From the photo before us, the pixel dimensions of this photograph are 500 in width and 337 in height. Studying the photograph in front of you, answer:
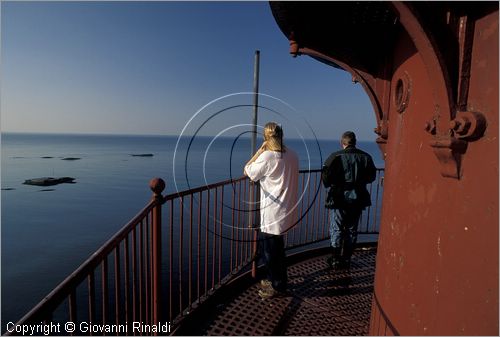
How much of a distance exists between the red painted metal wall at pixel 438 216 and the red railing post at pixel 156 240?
7.01 ft

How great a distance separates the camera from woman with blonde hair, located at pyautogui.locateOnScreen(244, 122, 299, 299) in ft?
11.4

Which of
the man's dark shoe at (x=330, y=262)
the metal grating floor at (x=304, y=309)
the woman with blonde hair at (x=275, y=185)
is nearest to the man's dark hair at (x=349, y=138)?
the woman with blonde hair at (x=275, y=185)

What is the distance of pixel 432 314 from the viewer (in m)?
1.68

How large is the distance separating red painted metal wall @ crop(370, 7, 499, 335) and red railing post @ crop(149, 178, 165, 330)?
84.1 inches

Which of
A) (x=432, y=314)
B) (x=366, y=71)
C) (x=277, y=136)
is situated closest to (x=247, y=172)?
A: (x=277, y=136)

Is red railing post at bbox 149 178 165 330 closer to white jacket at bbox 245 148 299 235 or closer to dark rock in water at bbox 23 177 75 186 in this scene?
white jacket at bbox 245 148 299 235

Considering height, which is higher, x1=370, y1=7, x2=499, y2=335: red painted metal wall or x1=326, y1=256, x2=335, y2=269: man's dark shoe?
x1=370, y1=7, x2=499, y2=335: red painted metal wall

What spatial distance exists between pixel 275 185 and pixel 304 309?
69.0 inches

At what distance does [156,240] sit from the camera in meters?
2.95

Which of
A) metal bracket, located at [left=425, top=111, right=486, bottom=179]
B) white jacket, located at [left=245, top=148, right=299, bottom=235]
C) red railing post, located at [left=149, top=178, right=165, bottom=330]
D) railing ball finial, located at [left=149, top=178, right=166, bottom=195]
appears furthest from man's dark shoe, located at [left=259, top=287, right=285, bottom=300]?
metal bracket, located at [left=425, top=111, right=486, bottom=179]

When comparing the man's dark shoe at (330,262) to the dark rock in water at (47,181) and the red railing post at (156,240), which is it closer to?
the red railing post at (156,240)

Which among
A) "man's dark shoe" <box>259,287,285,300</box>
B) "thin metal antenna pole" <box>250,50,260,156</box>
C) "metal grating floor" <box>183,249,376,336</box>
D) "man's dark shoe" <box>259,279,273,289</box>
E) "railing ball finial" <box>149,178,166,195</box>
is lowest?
"metal grating floor" <box>183,249,376,336</box>

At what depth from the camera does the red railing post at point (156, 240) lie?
2.85 m

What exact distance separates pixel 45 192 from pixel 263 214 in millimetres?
44589
